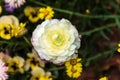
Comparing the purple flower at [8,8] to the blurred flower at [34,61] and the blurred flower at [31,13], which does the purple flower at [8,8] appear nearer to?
the blurred flower at [31,13]

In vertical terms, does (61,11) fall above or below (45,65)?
above

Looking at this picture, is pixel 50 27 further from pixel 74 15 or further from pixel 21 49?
pixel 74 15

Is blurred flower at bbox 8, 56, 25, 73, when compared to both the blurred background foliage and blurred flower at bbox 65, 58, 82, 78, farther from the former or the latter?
blurred flower at bbox 65, 58, 82, 78

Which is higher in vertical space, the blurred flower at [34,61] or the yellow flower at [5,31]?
the yellow flower at [5,31]

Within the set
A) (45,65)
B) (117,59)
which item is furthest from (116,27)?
(45,65)

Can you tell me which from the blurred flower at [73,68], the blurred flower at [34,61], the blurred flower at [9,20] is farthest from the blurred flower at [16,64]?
the blurred flower at [73,68]

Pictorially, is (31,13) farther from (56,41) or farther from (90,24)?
(56,41)
